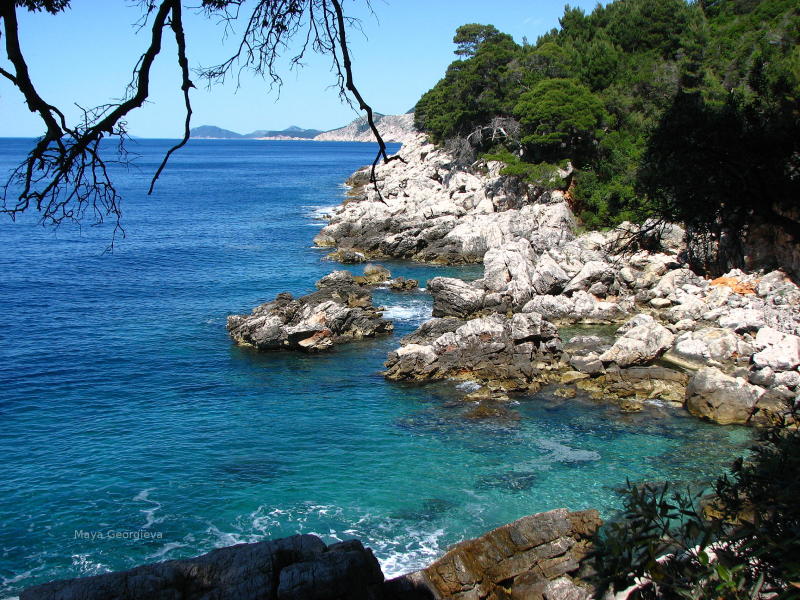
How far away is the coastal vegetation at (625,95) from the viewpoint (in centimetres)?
1029

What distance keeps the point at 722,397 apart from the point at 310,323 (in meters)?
17.4

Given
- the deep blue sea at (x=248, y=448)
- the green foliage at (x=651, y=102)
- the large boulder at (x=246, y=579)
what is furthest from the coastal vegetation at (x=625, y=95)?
the deep blue sea at (x=248, y=448)

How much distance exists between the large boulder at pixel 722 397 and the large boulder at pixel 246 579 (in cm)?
1501

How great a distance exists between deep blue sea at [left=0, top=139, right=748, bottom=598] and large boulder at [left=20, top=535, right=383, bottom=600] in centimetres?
427

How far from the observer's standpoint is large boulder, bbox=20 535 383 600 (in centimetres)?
952

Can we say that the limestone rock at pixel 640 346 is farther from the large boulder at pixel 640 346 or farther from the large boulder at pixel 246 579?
the large boulder at pixel 246 579

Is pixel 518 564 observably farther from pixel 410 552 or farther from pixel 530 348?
pixel 530 348

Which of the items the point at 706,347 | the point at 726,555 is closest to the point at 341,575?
the point at 726,555

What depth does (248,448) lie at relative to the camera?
20.2 metres

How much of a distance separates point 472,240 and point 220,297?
1814 cm

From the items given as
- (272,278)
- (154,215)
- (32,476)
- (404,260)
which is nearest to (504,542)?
(32,476)

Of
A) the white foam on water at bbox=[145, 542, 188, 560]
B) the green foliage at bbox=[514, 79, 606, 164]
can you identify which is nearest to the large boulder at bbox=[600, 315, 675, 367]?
the white foam on water at bbox=[145, 542, 188, 560]

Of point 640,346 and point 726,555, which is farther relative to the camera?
point 640,346

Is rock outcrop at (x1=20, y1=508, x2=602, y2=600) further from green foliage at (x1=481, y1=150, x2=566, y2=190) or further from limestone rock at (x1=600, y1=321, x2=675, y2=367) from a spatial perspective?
green foliage at (x1=481, y1=150, x2=566, y2=190)
